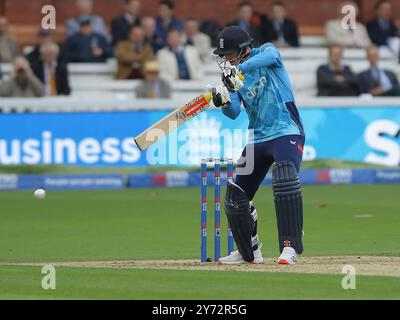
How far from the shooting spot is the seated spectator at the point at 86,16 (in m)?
23.8

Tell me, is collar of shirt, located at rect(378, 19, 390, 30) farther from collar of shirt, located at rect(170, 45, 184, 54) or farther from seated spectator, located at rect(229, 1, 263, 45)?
collar of shirt, located at rect(170, 45, 184, 54)

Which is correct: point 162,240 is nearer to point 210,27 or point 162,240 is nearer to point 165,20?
point 165,20

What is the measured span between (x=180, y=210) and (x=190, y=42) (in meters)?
7.73

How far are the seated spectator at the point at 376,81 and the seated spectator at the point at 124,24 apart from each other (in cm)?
434

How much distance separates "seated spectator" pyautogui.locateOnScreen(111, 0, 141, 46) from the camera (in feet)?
78.3

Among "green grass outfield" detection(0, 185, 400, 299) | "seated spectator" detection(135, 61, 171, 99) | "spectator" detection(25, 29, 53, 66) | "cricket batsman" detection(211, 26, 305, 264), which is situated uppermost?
"spectator" detection(25, 29, 53, 66)

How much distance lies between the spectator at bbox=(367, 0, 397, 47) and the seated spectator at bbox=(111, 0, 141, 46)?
5036mm

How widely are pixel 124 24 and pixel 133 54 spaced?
1.06 metres

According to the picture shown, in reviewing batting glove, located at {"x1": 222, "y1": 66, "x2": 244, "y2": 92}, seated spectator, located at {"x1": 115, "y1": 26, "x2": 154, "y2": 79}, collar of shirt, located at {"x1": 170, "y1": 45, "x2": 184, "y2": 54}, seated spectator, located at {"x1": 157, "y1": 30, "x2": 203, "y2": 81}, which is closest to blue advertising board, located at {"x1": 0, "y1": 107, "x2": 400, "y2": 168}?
seated spectator, located at {"x1": 115, "y1": 26, "x2": 154, "y2": 79}

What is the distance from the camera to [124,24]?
23.9m

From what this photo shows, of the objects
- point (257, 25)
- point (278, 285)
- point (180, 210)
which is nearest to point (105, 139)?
point (180, 210)

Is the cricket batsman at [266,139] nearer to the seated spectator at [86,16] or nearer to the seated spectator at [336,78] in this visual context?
the seated spectator at [336,78]

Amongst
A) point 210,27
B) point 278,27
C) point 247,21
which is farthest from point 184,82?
point 278,27

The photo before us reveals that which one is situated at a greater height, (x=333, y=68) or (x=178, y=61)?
(x=178, y=61)
